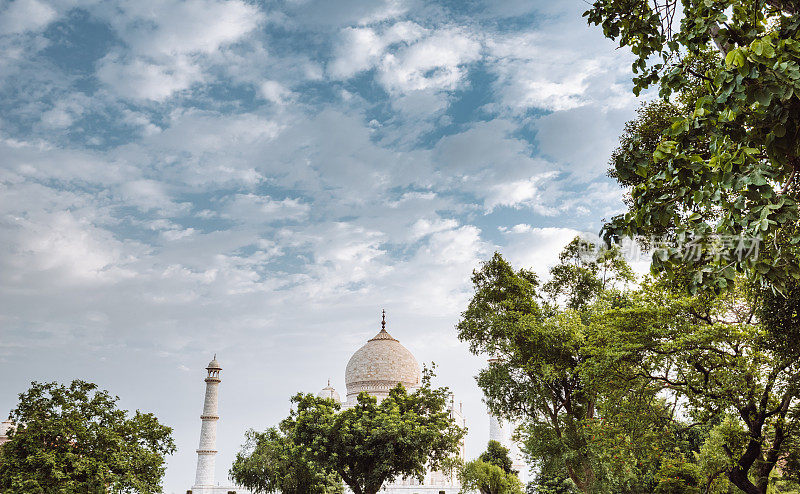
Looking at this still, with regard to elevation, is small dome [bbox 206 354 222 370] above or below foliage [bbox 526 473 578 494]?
above

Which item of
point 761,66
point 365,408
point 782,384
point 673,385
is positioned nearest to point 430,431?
point 365,408

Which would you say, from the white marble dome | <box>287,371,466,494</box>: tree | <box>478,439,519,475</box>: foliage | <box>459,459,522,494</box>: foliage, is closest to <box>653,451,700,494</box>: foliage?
<box>287,371,466,494</box>: tree

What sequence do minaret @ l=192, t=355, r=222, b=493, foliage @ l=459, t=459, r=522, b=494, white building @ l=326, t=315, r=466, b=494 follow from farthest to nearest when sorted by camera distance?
white building @ l=326, t=315, r=466, b=494, minaret @ l=192, t=355, r=222, b=493, foliage @ l=459, t=459, r=522, b=494

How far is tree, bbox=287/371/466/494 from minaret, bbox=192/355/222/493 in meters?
17.7

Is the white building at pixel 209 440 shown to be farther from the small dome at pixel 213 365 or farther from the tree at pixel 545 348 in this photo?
the tree at pixel 545 348

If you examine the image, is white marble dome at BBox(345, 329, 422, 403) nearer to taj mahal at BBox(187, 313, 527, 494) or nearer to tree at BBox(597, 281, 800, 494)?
taj mahal at BBox(187, 313, 527, 494)

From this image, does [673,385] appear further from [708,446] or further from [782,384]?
[708,446]

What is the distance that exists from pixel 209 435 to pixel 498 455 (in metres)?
20.1

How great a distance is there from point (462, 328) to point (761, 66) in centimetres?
1627

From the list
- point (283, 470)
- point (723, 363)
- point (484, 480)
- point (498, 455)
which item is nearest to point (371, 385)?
point (498, 455)

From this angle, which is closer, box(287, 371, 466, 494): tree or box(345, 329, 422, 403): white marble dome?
box(287, 371, 466, 494): tree

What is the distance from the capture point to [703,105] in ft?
20.0

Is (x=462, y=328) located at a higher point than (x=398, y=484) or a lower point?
higher

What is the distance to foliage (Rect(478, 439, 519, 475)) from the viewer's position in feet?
128
